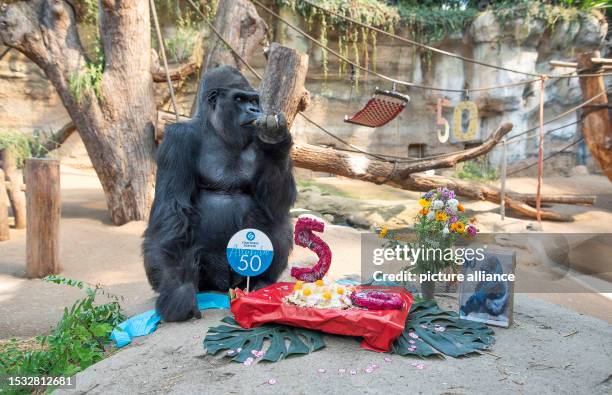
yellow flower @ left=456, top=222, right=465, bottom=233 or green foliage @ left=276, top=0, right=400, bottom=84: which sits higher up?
green foliage @ left=276, top=0, right=400, bottom=84

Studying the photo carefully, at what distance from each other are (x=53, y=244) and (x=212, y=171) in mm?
2644

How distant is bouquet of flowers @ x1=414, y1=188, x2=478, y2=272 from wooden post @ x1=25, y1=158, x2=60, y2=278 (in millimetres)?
3728

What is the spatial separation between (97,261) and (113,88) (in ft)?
8.57

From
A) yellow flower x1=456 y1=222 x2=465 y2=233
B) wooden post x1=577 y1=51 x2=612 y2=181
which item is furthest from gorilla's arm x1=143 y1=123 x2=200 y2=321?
→ wooden post x1=577 y1=51 x2=612 y2=181

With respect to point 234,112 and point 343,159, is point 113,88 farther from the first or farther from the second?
point 234,112

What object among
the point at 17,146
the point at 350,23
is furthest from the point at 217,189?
the point at 350,23

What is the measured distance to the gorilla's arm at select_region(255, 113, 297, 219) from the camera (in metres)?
3.17

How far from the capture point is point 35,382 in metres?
2.74

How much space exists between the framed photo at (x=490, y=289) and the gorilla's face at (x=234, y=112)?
1.73m

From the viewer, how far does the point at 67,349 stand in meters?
2.97

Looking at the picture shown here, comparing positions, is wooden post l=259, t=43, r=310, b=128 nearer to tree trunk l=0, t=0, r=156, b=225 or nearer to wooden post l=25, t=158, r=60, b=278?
wooden post l=25, t=158, r=60, b=278

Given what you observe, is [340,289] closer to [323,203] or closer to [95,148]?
[95,148]

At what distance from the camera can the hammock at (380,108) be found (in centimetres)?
657

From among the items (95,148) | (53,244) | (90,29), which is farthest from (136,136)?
(90,29)
